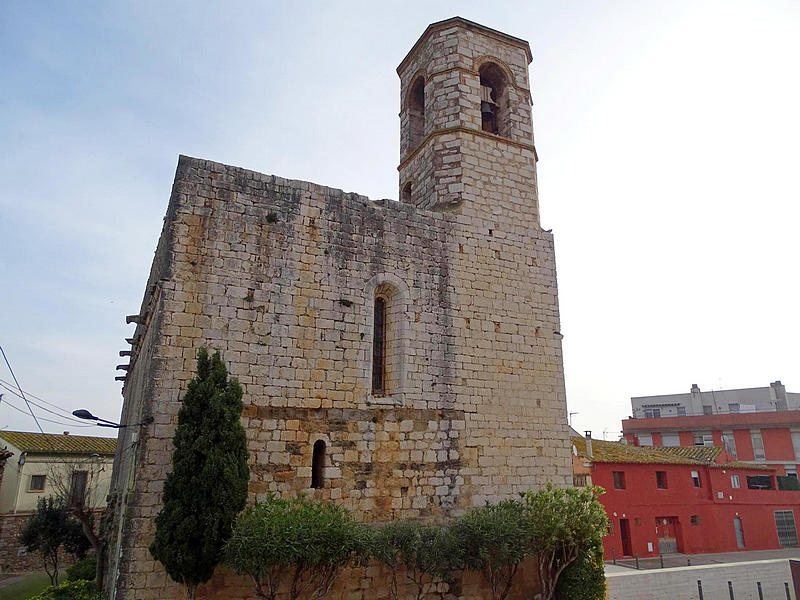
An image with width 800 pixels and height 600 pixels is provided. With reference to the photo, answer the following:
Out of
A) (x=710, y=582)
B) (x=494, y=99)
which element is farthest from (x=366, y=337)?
(x=710, y=582)

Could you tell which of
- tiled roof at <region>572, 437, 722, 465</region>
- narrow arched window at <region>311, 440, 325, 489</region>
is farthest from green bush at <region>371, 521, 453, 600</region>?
tiled roof at <region>572, 437, 722, 465</region>

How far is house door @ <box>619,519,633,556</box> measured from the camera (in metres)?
21.8

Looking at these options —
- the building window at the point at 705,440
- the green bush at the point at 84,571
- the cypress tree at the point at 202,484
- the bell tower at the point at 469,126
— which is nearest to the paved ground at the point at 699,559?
the building window at the point at 705,440

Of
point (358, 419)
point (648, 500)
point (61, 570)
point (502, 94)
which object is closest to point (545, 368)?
point (358, 419)

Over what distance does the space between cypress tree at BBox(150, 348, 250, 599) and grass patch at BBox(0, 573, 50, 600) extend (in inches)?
527

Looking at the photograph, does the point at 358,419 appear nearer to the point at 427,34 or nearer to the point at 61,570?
the point at 427,34

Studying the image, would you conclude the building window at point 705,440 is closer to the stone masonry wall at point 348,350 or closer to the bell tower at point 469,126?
the stone masonry wall at point 348,350

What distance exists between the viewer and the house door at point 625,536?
2183 cm

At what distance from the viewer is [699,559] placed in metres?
21.6

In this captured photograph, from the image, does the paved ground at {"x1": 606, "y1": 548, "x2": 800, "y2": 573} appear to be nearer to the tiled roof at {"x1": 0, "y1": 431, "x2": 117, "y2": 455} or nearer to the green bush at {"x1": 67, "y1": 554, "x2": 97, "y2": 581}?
the green bush at {"x1": 67, "y1": 554, "x2": 97, "y2": 581}

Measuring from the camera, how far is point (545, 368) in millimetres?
11070

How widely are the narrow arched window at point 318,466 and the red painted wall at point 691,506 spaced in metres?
15.9

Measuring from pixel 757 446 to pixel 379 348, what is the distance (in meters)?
31.9

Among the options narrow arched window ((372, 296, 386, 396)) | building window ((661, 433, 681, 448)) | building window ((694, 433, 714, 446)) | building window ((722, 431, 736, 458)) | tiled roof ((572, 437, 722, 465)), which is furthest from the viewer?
building window ((661, 433, 681, 448))
